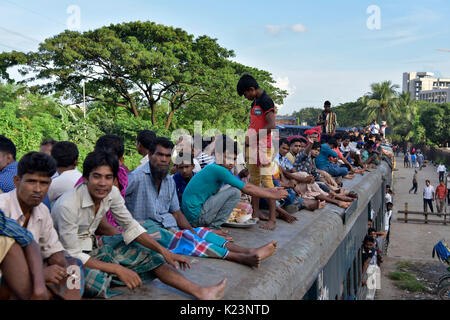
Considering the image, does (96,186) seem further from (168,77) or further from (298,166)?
(168,77)

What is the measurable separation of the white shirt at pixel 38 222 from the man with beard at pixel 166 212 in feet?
3.31

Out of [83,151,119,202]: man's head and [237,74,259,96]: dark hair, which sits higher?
[237,74,259,96]: dark hair

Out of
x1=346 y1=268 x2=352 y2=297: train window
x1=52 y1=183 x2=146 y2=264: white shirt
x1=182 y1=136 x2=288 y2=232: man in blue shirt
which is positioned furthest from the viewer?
x1=346 y1=268 x2=352 y2=297: train window

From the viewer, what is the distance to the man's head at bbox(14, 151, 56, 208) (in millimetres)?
2369

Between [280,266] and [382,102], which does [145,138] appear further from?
[382,102]

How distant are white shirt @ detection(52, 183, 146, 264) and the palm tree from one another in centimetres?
5352

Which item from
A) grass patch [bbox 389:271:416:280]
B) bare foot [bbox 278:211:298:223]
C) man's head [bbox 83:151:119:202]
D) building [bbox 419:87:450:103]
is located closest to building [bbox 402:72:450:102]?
building [bbox 419:87:450:103]

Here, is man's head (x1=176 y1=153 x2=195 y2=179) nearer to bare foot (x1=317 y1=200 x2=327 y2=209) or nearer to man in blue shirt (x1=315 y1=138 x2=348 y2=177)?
bare foot (x1=317 y1=200 x2=327 y2=209)

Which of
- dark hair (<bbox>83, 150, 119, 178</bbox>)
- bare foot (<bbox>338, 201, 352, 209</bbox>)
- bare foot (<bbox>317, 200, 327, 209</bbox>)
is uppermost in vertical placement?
dark hair (<bbox>83, 150, 119, 178</bbox>)

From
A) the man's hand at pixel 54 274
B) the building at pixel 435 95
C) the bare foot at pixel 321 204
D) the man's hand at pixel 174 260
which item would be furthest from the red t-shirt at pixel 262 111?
the building at pixel 435 95

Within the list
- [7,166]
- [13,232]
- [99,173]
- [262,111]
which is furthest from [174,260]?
[262,111]

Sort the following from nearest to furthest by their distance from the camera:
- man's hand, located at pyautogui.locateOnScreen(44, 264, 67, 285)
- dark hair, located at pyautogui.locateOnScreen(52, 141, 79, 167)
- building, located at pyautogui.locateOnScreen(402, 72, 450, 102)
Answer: man's hand, located at pyautogui.locateOnScreen(44, 264, 67, 285)
dark hair, located at pyautogui.locateOnScreen(52, 141, 79, 167)
building, located at pyautogui.locateOnScreen(402, 72, 450, 102)

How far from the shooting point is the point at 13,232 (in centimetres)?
207

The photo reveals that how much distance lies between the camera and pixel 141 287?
2807 mm
